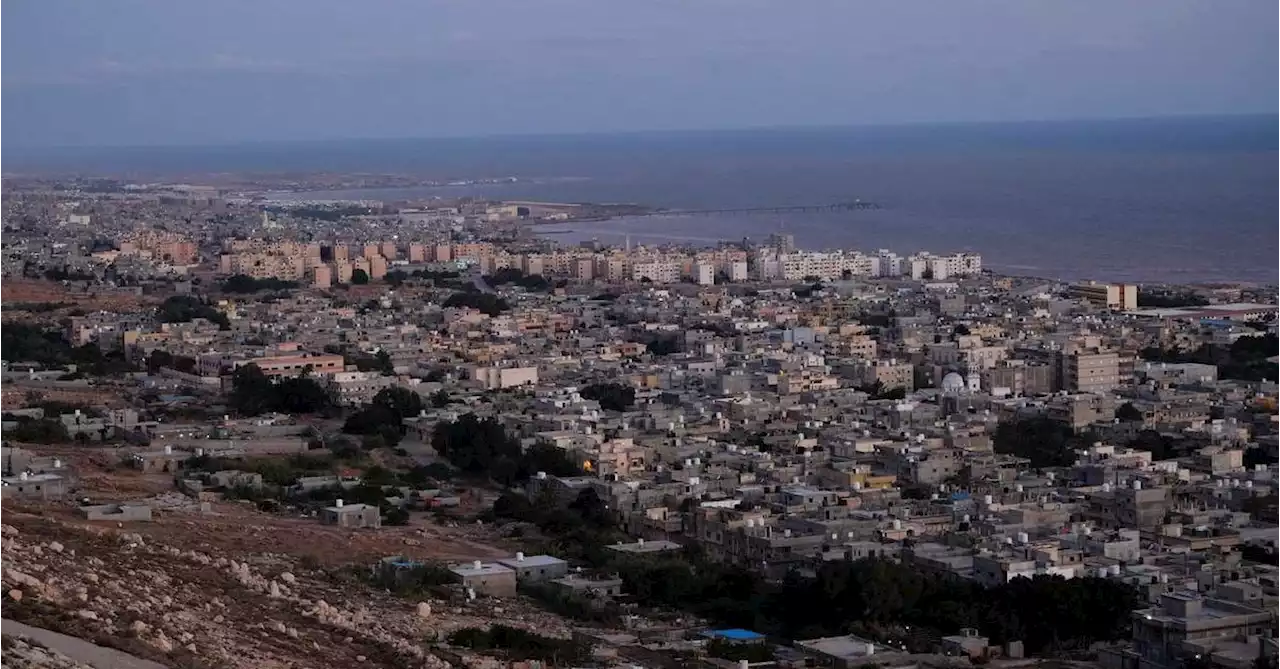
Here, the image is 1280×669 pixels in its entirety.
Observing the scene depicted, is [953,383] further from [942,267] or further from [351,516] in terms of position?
[942,267]

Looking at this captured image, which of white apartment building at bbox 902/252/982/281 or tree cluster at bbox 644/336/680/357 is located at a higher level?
tree cluster at bbox 644/336/680/357

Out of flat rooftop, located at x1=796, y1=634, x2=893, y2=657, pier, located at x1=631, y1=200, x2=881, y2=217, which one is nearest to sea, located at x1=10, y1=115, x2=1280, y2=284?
pier, located at x1=631, y1=200, x2=881, y2=217

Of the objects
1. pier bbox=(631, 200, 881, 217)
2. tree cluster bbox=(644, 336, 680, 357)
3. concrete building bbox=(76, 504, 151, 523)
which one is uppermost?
concrete building bbox=(76, 504, 151, 523)

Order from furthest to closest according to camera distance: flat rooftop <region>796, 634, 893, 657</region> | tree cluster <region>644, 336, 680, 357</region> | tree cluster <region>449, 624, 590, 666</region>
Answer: tree cluster <region>644, 336, 680, 357</region> < flat rooftop <region>796, 634, 893, 657</region> < tree cluster <region>449, 624, 590, 666</region>

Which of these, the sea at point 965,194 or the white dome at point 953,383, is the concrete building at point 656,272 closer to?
the sea at point 965,194

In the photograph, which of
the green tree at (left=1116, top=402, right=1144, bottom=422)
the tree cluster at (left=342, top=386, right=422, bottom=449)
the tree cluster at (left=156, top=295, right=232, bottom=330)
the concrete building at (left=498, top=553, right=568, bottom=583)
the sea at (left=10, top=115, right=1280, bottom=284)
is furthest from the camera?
the sea at (left=10, top=115, right=1280, bottom=284)

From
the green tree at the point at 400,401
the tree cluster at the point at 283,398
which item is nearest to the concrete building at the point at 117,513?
the green tree at the point at 400,401

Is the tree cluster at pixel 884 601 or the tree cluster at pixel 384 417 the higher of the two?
the tree cluster at pixel 884 601

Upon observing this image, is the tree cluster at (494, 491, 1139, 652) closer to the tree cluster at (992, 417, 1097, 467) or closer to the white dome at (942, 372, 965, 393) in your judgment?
the tree cluster at (992, 417, 1097, 467)
